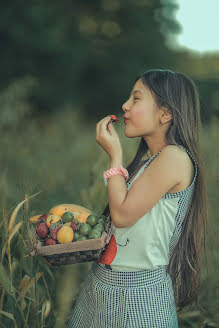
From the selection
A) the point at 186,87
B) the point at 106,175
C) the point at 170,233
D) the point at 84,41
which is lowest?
the point at 170,233

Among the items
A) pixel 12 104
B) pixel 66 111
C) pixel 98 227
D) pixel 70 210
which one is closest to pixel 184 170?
pixel 98 227

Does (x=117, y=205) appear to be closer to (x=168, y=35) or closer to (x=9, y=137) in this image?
(x=9, y=137)

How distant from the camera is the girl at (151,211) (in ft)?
4.53

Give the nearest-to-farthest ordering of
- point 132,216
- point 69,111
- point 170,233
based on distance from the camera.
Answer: point 132,216
point 170,233
point 69,111

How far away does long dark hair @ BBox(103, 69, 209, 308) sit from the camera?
151 cm

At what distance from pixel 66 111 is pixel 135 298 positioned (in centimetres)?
643

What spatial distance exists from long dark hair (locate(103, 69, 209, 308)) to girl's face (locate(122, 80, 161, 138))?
3cm

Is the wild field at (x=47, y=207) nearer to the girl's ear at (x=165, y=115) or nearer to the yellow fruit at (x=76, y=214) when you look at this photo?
the yellow fruit at (x=76, y=214)

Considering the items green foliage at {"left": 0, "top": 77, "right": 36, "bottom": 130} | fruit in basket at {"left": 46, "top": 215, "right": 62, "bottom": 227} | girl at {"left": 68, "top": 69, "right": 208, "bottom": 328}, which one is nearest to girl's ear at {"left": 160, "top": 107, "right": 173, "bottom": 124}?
girl at {"left": 68, "top": 69, "right": 208, "bottom": 328}

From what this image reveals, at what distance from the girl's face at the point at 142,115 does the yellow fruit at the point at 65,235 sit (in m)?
0.44

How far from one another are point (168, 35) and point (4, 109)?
9.61 meters

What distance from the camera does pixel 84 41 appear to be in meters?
9.59

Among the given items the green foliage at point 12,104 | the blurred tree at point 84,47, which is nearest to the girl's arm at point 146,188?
the green foliage at point 12,104

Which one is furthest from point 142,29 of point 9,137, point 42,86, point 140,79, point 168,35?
point 140,79
